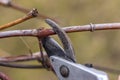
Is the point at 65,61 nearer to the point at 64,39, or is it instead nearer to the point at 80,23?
the point at 64,39

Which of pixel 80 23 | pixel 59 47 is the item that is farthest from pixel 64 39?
pixel 80 23

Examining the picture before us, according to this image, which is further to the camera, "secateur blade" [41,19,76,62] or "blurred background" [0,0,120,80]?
"blurred background" [0,0,120,80]

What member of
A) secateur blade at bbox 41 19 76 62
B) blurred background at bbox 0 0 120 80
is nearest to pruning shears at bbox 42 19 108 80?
secateur blade at bbox 41 19 76 62

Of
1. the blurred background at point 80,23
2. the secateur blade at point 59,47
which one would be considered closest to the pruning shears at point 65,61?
the secateur blade at point 59,47

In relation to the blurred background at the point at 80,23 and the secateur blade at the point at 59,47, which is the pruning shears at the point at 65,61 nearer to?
the secateur blade at the point at 59,47

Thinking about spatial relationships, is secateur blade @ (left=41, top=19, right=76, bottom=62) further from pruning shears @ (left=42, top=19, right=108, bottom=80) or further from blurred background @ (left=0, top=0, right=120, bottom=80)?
blurred background @ (left=0, top=0, right=120, bottom=80)

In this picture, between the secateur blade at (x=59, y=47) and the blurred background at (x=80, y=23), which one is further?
the blurred background at (x=80, y=23)

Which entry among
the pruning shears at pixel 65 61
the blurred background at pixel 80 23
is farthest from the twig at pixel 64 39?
the blurred background at pixel 80 23
